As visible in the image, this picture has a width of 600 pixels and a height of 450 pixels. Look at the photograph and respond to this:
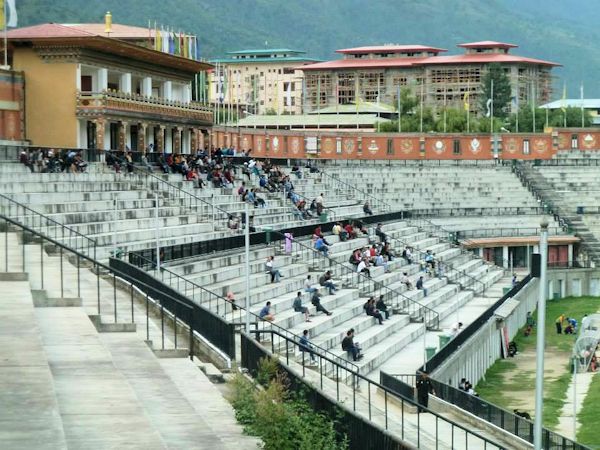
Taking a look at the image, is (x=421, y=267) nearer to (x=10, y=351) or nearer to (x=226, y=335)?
(x=226, y=335)

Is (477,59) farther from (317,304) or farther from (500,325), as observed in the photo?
(317,304)

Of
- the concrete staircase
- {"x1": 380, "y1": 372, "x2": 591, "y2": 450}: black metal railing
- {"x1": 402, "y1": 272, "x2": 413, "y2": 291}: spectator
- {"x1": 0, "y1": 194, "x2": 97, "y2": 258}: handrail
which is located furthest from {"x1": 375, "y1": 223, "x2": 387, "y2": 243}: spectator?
the concrete staircase

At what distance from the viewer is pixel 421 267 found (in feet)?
208

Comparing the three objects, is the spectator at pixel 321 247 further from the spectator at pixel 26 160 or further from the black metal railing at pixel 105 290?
the black metal railing at pixel 105 290

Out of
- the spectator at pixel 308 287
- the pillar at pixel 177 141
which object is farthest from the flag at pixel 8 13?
the pillar at pixel 177 141

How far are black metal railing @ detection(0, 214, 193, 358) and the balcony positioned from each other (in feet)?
82.9

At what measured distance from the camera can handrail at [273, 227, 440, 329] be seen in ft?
173

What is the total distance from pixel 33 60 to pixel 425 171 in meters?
37.8

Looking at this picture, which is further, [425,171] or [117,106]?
[425,171]

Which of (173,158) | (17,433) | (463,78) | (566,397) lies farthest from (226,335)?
(463,78)

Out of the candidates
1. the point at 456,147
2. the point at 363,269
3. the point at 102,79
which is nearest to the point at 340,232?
the point at 363,269

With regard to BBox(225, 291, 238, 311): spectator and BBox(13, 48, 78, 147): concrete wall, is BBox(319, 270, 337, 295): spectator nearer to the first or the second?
BBox(225, 291, 238, 311): spectator

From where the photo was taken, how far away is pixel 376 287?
53875mm

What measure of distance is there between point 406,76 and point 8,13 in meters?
128
